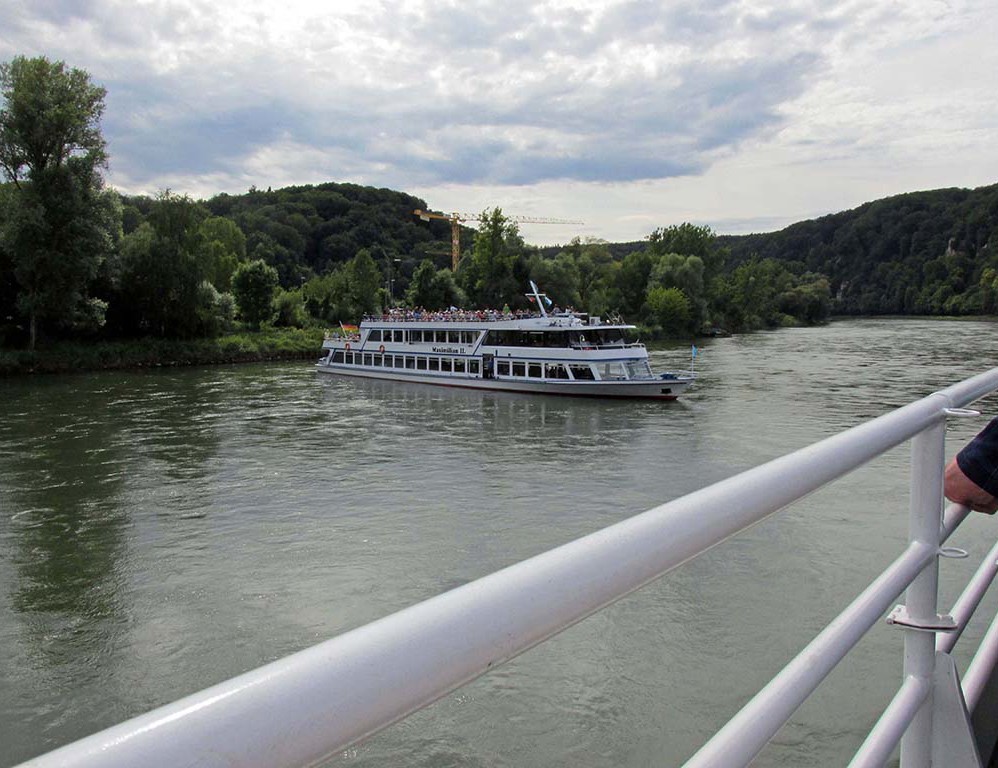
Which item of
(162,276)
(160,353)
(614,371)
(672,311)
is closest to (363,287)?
(162,276)

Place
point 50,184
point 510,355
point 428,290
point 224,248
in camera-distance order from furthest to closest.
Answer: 1. point 224,248
2. point 428,290
3. point 50,184
4. point 510,355

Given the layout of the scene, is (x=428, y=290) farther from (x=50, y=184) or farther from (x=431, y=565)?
(x=431, y=565)

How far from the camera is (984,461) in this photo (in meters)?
1.82

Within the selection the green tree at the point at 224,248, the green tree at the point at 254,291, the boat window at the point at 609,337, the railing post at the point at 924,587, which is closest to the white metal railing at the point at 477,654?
the railing post at the point at 924,587

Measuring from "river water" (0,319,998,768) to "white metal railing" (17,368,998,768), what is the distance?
223 inches

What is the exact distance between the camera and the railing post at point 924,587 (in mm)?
1747

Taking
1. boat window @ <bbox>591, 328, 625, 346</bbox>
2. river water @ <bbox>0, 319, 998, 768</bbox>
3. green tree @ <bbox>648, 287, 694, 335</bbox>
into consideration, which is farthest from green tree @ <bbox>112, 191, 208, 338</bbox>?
green tree @ <bbox>648, 287, 694, 335</bbox>

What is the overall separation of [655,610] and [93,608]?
6572mm

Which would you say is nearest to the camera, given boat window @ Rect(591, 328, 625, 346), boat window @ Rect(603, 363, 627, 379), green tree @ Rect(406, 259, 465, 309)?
boat window @ Rect(603, 363, 627, 379)

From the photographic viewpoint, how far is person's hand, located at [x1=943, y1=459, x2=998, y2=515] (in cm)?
182

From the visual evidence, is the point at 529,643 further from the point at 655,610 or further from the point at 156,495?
the point at 156,495

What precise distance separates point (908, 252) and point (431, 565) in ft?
525

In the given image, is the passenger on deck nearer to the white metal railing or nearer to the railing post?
the railing post

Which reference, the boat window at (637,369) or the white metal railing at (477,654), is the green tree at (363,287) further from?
the white metal railing at (477,654)
